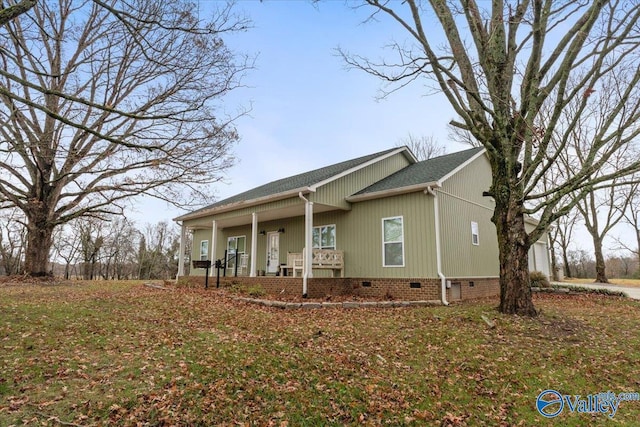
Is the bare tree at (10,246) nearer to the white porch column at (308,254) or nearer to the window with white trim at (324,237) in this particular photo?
the window with white trim at (324,237)

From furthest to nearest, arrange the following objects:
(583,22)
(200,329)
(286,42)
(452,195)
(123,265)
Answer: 1. (123,265)
2. (452,195)
3. (286,42)
4. (583,22)
5. (200,329)

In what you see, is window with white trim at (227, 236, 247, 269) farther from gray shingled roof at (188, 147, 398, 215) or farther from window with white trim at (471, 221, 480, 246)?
window with white trim at (471, 221, 480, 246)

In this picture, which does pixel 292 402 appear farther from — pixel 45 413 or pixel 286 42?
pixel 286 42

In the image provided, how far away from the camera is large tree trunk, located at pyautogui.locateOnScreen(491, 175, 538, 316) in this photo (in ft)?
27.5

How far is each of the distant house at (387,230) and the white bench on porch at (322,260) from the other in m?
0.04

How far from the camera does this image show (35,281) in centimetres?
1452

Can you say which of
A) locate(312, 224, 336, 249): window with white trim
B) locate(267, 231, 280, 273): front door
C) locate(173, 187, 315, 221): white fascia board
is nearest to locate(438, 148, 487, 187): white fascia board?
locate(173, 187, 315, 221): white fascia board

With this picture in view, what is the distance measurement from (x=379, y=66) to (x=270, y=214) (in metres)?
8.37

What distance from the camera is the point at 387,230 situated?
12562 millimetres

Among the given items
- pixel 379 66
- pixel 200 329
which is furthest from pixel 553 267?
pixel 200 329

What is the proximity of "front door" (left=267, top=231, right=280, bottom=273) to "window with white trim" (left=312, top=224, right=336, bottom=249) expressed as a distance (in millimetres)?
2370

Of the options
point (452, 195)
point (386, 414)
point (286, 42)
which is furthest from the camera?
point (452, 195)

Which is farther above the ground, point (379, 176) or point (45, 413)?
point (379, 176)

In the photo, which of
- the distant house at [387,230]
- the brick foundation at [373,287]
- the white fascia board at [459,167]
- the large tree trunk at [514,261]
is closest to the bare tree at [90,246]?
the distant house at [387,230]
